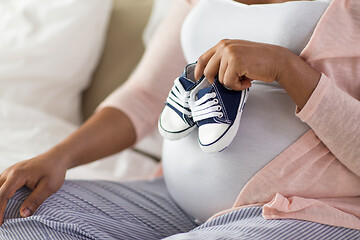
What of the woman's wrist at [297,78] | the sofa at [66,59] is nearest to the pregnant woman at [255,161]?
the woman's wrist at [297,78]

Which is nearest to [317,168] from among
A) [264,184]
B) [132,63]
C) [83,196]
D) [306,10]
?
[264,184]

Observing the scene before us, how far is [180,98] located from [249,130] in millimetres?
129

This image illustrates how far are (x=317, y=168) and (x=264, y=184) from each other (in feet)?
0.30

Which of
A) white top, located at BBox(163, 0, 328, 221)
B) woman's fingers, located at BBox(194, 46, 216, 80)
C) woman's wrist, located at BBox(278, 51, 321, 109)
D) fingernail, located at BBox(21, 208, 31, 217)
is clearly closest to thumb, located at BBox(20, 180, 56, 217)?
fingernail, located at BBox(21, 208, 31, 217)

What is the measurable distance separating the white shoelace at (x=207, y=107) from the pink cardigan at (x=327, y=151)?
0.13m

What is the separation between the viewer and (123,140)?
3.55 ft

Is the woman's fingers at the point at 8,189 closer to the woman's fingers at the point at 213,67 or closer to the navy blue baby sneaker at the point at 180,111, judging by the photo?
the navy blue baby sneaker at the point at 180,111

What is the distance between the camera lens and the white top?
787mm

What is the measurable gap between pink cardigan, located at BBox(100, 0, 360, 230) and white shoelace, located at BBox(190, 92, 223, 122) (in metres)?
0.13

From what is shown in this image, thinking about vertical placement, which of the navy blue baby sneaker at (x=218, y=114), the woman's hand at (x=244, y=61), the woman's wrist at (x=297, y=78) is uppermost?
the woman's hand at (x=244, y=61)

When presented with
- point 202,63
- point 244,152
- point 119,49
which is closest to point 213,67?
point 202,63

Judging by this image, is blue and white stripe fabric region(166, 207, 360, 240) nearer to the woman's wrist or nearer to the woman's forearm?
the woman's wrist

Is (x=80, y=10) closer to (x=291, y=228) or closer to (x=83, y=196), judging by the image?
(x=83, y=196)

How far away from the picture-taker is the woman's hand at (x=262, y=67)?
716 millimetres
